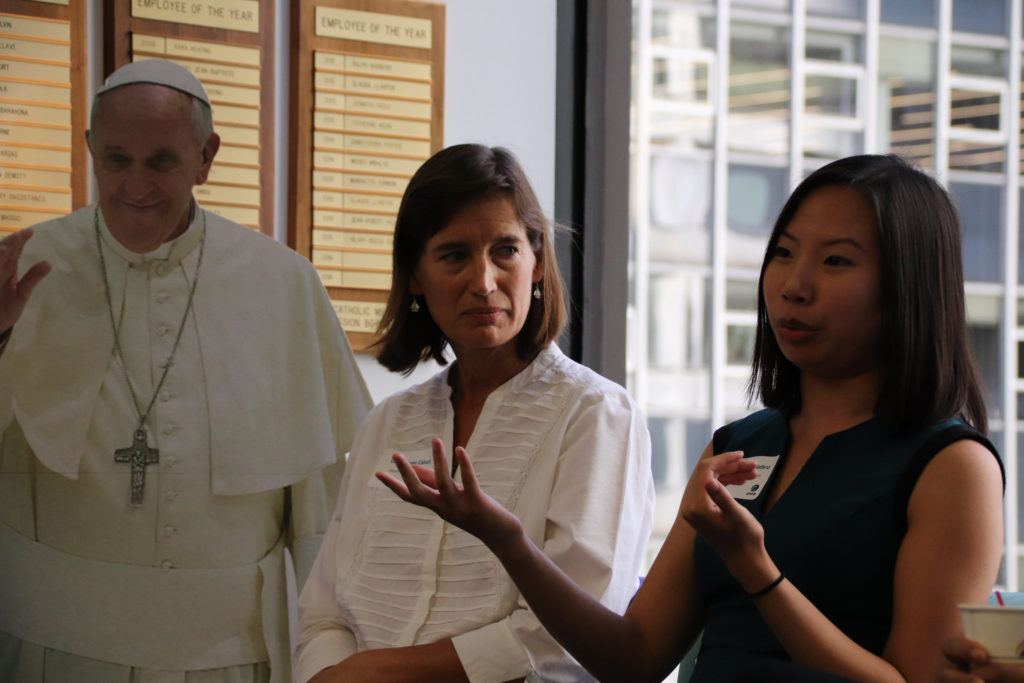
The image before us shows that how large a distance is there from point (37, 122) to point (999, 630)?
185 centimetres

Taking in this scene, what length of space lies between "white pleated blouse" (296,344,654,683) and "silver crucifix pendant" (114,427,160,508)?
0.34 m

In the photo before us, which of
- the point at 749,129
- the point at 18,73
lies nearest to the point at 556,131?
the point at 18,73

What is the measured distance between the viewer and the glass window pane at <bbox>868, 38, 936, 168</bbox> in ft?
32.2

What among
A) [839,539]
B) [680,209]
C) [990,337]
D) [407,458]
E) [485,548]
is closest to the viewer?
[839,539]

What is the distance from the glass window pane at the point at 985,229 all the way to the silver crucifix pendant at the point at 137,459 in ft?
26.1

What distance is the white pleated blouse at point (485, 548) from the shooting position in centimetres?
196

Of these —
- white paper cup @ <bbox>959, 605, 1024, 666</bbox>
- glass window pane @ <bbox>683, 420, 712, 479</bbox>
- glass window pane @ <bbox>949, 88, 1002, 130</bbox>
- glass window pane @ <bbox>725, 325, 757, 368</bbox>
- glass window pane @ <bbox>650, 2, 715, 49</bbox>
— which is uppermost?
glass window pane @ <bbox>650, 2, 715, 49</bbox>

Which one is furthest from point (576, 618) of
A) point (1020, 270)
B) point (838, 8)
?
point (1020, 270)

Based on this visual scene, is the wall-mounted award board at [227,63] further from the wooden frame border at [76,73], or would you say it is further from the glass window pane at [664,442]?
the glass window pane at [664,442]

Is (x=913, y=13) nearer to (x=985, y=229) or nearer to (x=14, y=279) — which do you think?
(x=985, y=229)

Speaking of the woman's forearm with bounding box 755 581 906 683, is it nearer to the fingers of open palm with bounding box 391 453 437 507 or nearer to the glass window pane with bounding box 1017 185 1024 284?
the fingers of open palm with bounding box 391 453 437 507

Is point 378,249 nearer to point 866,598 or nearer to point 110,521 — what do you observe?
point 110,521

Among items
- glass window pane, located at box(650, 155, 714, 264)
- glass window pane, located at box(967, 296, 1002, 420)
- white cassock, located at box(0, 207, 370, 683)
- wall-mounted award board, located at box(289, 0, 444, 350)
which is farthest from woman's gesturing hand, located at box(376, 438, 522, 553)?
glass window pane, located at box(967, 296, 1002, 420)

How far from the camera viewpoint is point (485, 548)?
208 centimetres
